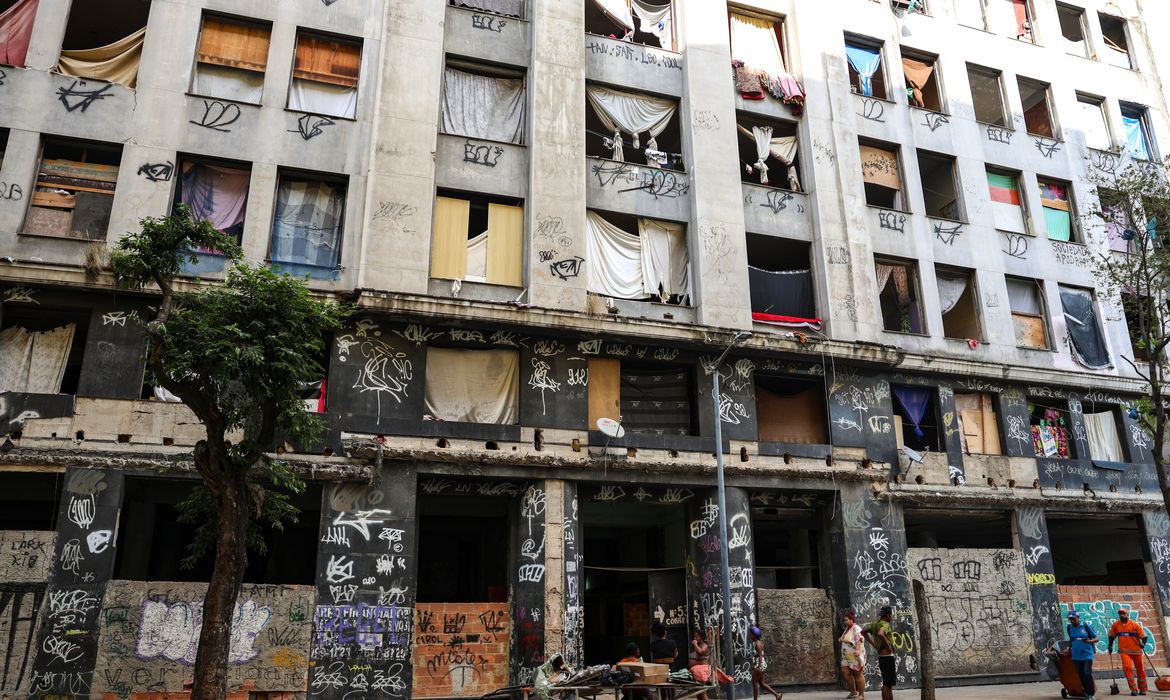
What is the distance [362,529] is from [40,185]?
33.9ft

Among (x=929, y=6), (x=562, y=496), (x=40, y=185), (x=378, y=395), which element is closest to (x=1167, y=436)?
(x=929, y=6)

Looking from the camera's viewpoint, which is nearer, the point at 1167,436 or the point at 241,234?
the point at 241,234

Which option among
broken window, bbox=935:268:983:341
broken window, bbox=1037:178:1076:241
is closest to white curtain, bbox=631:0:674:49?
broken window, bbox=935:268:983:341

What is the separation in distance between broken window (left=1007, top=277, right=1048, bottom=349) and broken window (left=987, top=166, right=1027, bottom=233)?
178cm

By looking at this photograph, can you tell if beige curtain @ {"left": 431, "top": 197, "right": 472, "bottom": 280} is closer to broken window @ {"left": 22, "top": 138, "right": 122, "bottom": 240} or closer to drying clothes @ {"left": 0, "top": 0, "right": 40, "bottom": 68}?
broken window @ {"left": 22, "top": 138, "right": 122, "bottom": 240}

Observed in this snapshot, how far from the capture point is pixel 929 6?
26.6 meters

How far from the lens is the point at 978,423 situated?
2267 centimetres

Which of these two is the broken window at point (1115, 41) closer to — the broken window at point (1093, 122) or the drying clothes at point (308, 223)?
the broken window at point (1093, 122)

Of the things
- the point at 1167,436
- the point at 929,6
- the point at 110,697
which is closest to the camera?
the point at 110,697

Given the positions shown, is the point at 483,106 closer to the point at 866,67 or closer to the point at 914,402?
the point at 866,67

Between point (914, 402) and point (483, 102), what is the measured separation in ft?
47.0

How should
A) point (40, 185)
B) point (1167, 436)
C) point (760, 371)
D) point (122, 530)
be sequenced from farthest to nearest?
point (1167, 436), point (760, 371), point (122, 530), point (40, 185)

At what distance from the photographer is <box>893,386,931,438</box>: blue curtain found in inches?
866

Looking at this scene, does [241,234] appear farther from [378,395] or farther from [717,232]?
[717,232]
